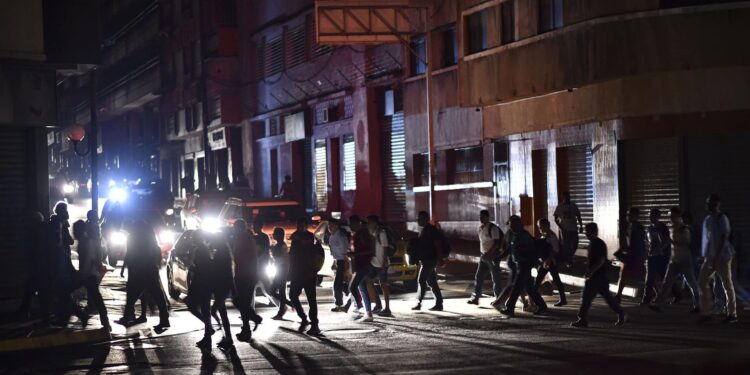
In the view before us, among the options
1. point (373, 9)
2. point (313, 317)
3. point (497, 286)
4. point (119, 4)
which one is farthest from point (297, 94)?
point (119, 4)

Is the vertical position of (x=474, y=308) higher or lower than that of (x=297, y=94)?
lower

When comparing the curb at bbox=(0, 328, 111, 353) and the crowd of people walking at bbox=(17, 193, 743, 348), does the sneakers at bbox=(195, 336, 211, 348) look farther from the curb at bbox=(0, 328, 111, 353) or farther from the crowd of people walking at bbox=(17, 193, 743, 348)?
the curb at bbox=(0, 328, 111, 353)

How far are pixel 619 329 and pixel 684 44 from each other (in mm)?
10102

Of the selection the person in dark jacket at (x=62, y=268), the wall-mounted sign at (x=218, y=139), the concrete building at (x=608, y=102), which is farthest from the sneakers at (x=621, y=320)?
the wall-mounted sign at (x=218, y=139)

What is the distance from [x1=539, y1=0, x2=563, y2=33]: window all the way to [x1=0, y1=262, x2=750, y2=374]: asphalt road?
34.9 ft

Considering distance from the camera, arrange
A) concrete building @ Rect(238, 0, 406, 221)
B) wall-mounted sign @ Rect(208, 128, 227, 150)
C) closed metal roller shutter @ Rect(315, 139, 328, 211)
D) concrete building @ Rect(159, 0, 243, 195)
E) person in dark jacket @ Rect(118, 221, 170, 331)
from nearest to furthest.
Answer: person in dark jacket @ Rect(118, 221, 170, 331), concrete building @ Rect(238, 0, 406, 221), closed metal roller shutter @ Rect(315, 139, 328, 211), concrete building @ Rect(159, 0, 243, 195), wall-mounted sign @ Rect(208, 128, 227, 150)

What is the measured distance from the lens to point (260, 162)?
181 ft

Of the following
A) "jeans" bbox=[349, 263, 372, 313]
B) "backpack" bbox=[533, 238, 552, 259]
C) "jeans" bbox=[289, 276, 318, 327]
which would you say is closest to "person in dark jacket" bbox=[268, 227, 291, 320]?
"jeans" bbox=[349, 263, 372, 313]

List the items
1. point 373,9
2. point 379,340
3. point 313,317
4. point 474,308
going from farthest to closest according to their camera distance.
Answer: point 373,9 → point 474,308 → point 313,317 → point 379,340

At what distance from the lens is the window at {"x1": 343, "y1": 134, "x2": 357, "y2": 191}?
4272 centimetres

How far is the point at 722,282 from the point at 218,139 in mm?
45557

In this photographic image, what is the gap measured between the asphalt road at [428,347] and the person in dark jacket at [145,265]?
44 cm

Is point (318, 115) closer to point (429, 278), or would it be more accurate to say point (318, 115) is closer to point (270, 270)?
point (270, 270)

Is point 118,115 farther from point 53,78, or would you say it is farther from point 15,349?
point 15,349
